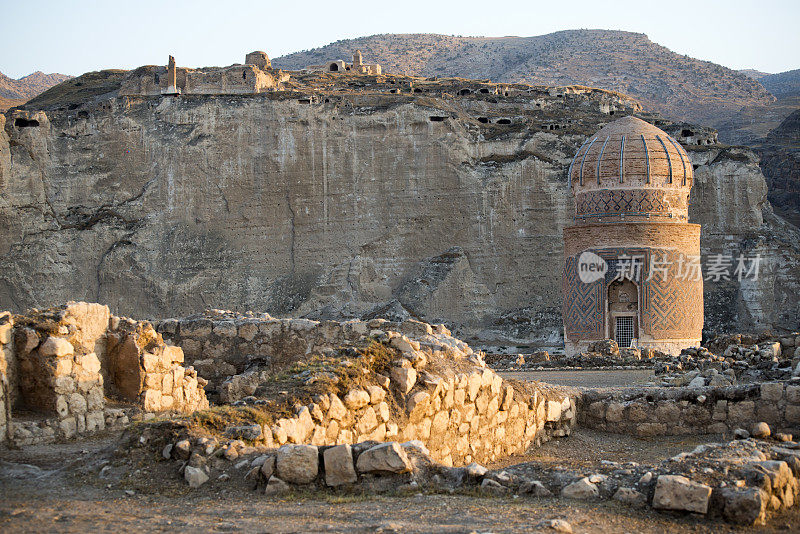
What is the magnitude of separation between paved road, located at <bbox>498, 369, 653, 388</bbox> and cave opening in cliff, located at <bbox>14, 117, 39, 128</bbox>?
3060 centimetres

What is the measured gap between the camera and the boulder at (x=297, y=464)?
211 inches

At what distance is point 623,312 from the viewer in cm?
2048

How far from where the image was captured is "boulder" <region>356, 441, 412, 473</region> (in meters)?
5.45

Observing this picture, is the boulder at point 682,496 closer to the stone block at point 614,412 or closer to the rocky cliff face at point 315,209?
the stone block at point 614,412

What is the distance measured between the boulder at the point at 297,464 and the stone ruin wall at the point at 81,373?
2268mm

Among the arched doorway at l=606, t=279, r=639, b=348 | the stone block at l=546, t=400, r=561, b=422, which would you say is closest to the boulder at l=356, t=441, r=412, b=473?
the stone block at l=546, t=400, r=561, b=422

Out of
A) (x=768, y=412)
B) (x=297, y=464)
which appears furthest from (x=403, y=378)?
(x=768, y=412)

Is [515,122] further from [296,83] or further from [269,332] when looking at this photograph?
[269,332]

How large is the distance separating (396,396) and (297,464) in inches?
70.6

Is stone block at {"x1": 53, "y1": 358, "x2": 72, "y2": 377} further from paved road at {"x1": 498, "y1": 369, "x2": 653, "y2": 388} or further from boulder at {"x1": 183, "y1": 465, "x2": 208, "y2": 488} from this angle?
paved road at {"x1": 498, "y1": 369, "x2": 653, "y2": 388}

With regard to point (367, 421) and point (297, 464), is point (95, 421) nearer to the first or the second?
point (367, 421)

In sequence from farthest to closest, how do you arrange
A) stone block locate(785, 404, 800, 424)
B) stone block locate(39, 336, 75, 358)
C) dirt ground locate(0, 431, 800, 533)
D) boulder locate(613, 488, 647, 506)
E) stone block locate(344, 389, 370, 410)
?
stone block locate(785, 404, 800, 424), stone block locate(39, 336, 75, 358), stone block locate(344, 389, 370, 410), boulder locate(613, 488, 647, 506), dirt ground locate(0, 431, 800, 533)

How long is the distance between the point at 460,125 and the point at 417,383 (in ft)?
108

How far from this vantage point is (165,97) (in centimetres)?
4000
